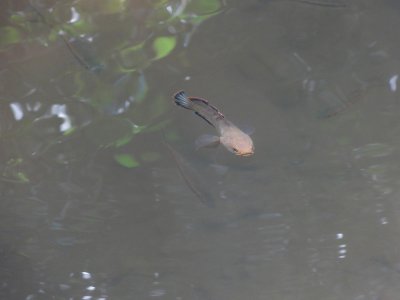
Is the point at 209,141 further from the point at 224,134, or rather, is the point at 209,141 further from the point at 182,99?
the point at 182,99

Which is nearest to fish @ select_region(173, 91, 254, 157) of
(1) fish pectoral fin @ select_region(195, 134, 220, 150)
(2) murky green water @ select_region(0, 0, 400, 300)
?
(1) fish pectoral fin @ select_region(195, 134, 220, 150)

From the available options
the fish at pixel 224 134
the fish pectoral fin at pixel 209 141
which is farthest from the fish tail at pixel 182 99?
the fish pectoral fin at pixel 209 141

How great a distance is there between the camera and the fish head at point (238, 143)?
4.48 metres

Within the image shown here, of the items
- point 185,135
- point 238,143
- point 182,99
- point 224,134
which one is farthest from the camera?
point 185,135

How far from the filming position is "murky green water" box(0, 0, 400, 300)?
6.44 metres

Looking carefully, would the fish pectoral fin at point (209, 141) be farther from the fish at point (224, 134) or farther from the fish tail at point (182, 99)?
the fish tail at point (182, 99)

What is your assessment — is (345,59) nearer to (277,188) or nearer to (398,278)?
(277,188)

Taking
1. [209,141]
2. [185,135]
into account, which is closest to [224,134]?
[209,141]

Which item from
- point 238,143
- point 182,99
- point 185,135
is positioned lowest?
point 238,143

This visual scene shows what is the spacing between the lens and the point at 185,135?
352 inches

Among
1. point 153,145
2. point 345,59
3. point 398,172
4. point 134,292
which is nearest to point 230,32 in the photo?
point 345,59

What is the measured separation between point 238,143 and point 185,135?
4.46 m

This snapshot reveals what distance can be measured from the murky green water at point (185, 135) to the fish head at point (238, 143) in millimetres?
2264

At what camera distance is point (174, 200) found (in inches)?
462
